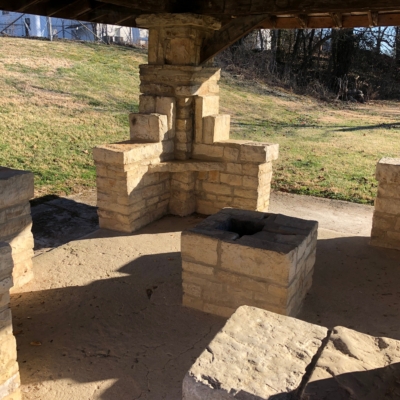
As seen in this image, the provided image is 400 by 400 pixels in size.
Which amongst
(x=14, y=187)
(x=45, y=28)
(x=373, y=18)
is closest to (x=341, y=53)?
(x=45, y=28)

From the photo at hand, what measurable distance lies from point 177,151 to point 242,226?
3017 mm

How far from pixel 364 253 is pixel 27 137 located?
8608 millimetres

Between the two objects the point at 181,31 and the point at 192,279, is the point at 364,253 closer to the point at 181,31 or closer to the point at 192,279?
the point at 192,279

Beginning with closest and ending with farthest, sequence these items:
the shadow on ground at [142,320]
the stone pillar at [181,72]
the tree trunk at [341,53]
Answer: the shadow on ground at [142,320] → the stone pillar at [181,72] → the tree trunk at [341,53]

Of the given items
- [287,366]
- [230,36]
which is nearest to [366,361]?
[287,366]

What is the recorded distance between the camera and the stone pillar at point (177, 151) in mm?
7164

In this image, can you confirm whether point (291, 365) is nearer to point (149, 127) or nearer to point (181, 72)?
point (149, 127)

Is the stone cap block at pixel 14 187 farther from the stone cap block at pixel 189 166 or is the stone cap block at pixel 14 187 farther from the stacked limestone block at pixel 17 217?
the stone cap block at pixel 189 166

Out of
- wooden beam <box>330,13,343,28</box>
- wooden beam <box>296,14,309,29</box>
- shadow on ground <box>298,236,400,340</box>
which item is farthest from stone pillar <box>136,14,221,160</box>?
shadow on ground <box>298,236,400,340</box>

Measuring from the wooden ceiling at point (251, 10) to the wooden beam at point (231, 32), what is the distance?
7cm

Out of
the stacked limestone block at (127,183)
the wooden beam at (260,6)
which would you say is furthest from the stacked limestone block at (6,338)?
the wooden beam at (260,6)

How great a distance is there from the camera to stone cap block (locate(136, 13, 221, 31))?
7016mm

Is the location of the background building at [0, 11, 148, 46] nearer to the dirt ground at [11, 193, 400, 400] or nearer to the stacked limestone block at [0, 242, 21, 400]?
the dirt ground at [11, 193, 400, 400]

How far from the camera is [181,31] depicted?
723 cm
